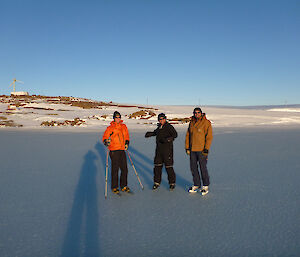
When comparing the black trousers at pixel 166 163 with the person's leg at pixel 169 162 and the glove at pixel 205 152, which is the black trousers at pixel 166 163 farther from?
the glove at pixel 205 152

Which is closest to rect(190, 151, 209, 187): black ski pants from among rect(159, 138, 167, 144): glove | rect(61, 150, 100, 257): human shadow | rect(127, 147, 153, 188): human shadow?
rect(159, 138, 167, 144): glove

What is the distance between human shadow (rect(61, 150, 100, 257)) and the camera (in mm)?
3561

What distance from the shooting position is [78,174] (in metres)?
7.71

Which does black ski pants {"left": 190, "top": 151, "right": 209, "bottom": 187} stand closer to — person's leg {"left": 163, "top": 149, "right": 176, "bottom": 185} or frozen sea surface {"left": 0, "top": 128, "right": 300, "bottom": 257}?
frozen sea surface {"left": 0, "top": 128, "right": 300, "bottom": 257}

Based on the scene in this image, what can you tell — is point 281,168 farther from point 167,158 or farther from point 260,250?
point 260,250

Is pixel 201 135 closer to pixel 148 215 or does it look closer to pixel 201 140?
pixel 201 140

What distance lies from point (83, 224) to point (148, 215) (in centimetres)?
119

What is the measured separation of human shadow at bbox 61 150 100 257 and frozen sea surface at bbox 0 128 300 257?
0.01 metres

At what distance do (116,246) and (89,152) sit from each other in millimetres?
8499

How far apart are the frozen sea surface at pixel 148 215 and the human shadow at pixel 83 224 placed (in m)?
0.01

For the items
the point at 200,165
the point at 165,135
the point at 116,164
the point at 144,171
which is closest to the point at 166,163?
the point at 165,135

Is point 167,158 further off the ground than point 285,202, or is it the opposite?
point 167,158

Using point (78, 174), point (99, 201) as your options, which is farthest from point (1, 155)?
point (99, 201)

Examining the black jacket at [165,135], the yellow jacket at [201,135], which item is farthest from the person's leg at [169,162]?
the yellow jacket at [201,135]
